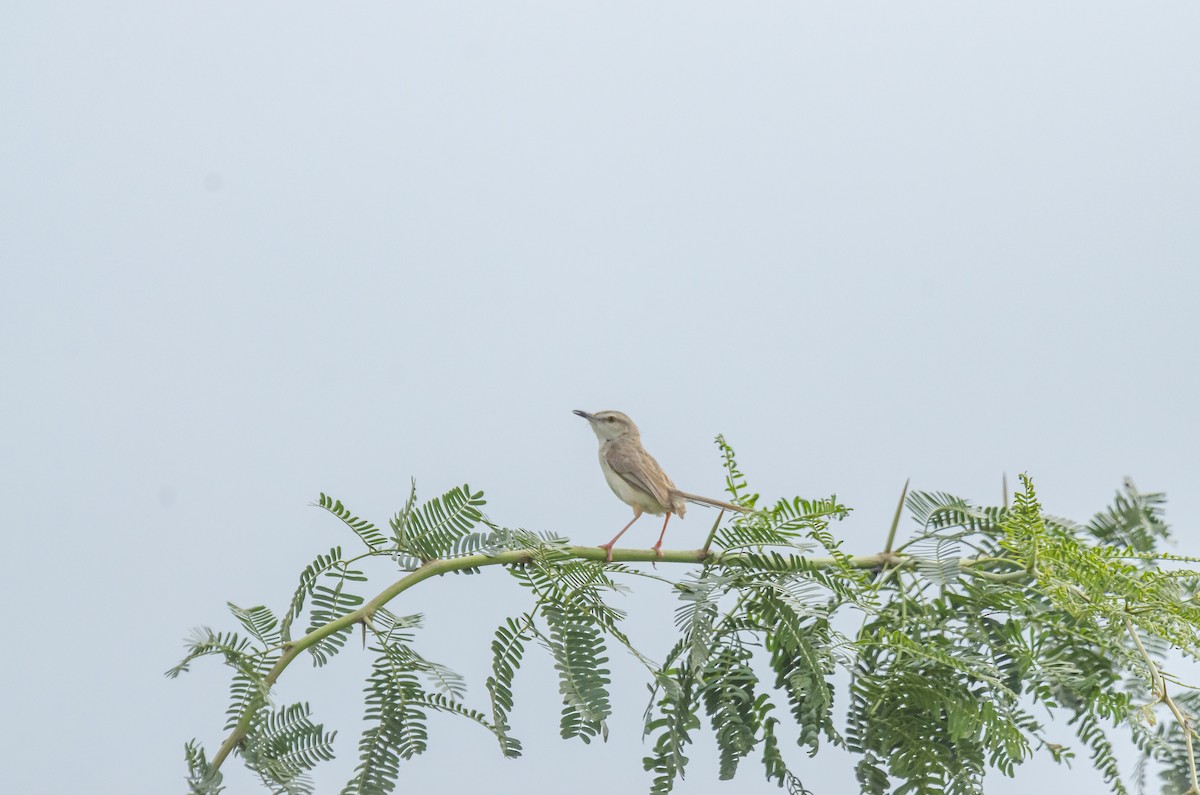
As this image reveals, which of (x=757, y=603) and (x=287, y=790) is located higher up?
(x=757, y=603)

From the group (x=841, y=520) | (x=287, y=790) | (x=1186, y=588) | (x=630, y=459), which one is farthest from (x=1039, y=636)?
(x=287, y=790)

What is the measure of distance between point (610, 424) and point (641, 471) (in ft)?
0.62

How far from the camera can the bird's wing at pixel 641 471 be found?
1618mm

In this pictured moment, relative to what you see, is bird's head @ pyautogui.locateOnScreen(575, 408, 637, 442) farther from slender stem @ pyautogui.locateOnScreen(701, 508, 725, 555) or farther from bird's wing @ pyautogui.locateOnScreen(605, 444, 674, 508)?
slender stem @ pyautogui.locateOnScreen(701, 508, 725, 555)

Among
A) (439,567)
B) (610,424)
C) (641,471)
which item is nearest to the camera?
(439,567)

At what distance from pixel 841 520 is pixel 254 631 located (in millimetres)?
580

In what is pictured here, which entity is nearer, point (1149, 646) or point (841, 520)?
point (841, 520)

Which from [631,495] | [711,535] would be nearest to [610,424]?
[631,495]

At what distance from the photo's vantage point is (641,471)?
1.63 meters

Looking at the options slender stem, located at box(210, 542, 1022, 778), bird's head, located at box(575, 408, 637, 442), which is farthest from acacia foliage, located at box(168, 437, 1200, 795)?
bird's head, located at box(575, 408, 637, 442)

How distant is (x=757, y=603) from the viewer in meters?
1.13

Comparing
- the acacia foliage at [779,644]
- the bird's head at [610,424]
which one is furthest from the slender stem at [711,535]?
the bird's head at [610,424]

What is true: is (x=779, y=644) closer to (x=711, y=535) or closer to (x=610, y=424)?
(x=711, y=535)

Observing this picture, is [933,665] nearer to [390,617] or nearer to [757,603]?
[757,603]
